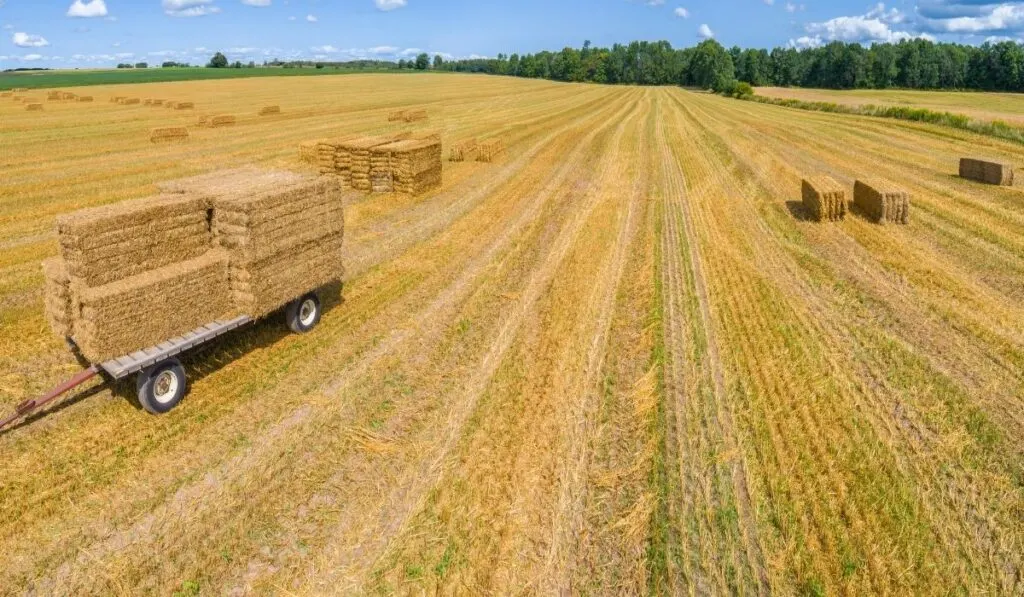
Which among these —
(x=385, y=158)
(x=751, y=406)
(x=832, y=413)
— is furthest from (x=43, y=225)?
(x=832, y=413)

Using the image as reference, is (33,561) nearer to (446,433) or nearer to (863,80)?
(446,433)

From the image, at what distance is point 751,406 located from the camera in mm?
8320

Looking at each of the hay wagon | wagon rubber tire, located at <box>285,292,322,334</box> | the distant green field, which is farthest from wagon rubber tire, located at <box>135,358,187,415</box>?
the distant green field

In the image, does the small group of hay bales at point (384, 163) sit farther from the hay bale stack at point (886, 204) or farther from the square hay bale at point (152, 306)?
the hay bale stack at point (886, 204)

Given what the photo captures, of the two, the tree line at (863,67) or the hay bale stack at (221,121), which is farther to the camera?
the tree line at (863,67)

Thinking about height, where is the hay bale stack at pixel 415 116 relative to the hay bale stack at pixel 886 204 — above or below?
above

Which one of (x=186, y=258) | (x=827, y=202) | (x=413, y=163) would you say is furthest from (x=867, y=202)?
(x=186, y=258)

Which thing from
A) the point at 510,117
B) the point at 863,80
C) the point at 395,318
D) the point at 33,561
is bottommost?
the point at 33,561

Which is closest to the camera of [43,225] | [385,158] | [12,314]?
[12,314]

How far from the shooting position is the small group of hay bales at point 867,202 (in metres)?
17.0

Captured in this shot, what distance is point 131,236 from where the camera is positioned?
8055 millimetres

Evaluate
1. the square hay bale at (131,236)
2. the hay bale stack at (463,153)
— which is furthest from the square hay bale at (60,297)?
the hay bale stack at (463,153)

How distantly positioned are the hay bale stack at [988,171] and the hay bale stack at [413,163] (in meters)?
22.0

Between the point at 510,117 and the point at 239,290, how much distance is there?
41.5 m
